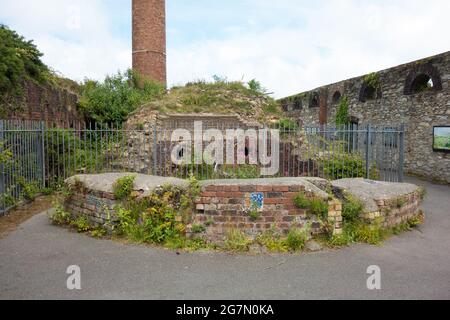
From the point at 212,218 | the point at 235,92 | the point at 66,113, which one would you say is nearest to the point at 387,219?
the point at 212,218

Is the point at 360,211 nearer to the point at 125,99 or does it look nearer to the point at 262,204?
the point at 262,204

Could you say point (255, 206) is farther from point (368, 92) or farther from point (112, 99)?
point (368, 92)

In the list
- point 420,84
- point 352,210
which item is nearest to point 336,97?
point 420,84

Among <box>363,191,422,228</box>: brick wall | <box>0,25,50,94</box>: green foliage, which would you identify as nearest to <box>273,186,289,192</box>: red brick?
<box>363,191,422,228</box>: brick wall

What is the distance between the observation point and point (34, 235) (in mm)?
5613

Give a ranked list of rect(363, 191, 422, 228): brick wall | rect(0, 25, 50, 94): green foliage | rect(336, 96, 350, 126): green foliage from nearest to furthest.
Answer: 1. rect(363, 191, 422, 228): brick wall
2. rect(0, 25, 50, 94): green foliage
3. rect(336, 96, 350, 126): green foliage

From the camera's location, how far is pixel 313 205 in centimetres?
500

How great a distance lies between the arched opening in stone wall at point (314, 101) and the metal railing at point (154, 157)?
1100 cm

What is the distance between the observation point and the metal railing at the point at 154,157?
7793 mm

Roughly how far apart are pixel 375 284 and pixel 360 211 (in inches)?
69.9

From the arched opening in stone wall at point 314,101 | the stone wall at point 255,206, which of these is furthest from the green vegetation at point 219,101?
the arched opening in stone wall at point 314,101

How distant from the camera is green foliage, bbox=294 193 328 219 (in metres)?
4.96

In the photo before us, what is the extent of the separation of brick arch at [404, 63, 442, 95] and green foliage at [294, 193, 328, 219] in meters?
9.53

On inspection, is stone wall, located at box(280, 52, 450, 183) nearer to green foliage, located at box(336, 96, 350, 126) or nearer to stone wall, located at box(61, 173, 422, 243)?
green foliage, located at box(336, 96, 350, 126)
